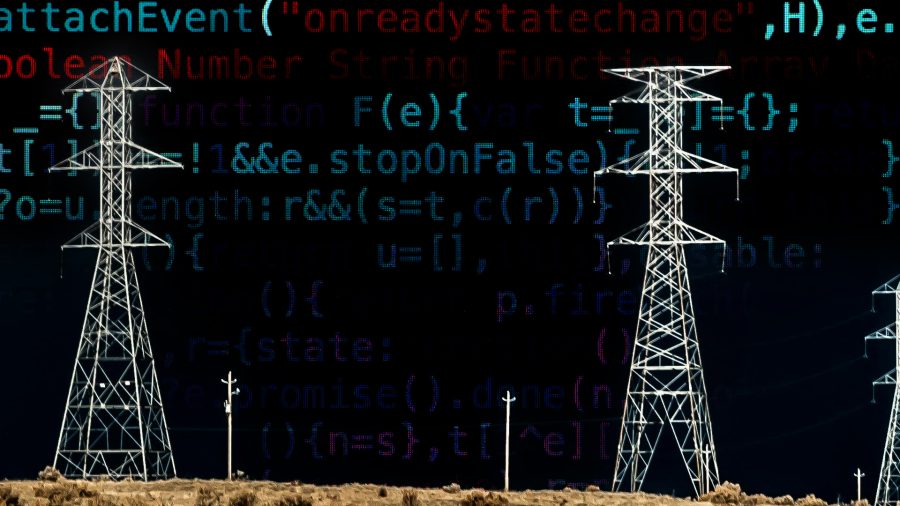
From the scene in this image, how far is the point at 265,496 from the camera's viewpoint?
68.6m

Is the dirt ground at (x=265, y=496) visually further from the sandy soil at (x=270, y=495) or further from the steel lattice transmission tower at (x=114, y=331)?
the steel lattice transmission tower at (x=114, y=331)

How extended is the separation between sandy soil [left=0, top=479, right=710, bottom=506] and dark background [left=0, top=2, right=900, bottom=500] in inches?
831

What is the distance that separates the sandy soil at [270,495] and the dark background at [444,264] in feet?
69.3

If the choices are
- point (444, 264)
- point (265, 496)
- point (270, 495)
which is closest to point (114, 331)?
point (270, 495)

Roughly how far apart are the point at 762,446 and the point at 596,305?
29.5 feet

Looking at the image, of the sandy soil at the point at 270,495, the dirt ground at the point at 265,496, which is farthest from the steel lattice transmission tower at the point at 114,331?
the dirt ground at the point at 265,496

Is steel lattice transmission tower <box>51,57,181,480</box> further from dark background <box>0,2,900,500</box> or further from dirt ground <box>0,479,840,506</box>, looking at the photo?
dark background <box>0,2,900,500</box>

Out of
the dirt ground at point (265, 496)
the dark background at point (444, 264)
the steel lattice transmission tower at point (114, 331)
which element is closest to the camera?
the dirt ground at point (265, 496)

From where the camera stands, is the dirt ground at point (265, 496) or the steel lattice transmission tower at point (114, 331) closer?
the dirt ground at point (265, 496)

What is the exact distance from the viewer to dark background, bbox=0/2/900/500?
314 ft

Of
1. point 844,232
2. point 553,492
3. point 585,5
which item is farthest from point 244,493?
point 844,232

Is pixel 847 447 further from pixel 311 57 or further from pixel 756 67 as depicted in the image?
pixel 311 57

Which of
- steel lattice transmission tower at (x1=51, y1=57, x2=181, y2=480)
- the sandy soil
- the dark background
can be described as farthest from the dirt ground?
the dark background

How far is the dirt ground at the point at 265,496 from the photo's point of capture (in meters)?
66.4
